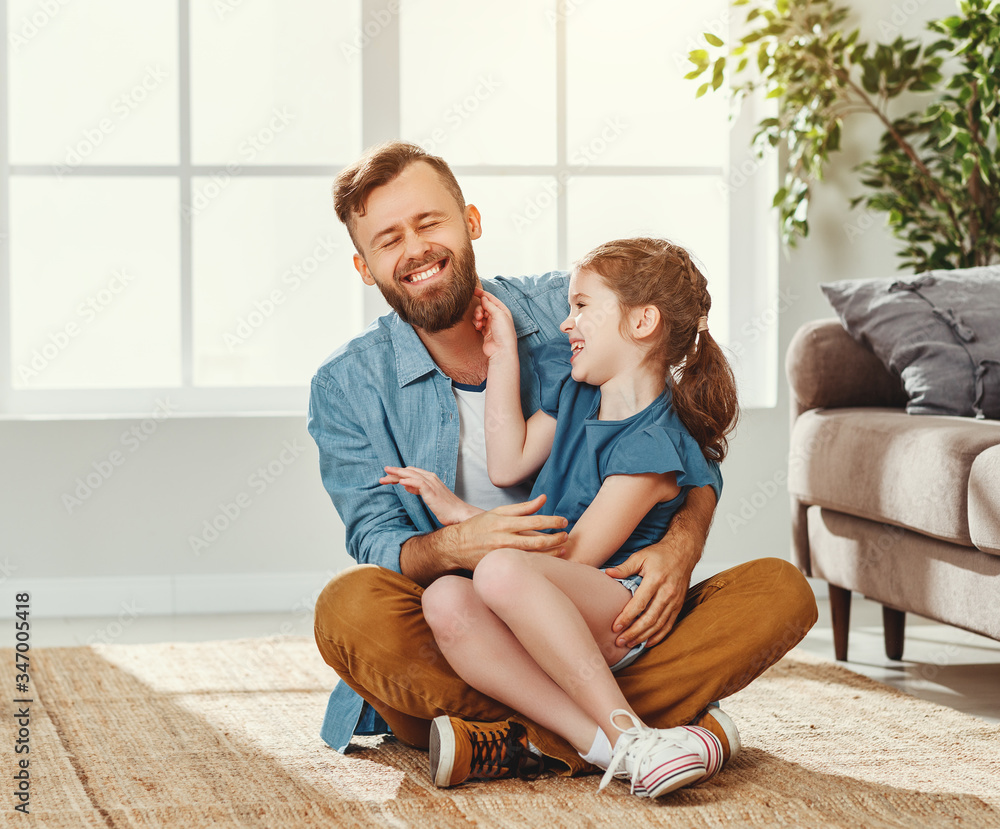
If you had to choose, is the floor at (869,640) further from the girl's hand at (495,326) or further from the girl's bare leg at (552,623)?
the girl's hand at (495,326)

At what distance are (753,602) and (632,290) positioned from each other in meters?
0.49

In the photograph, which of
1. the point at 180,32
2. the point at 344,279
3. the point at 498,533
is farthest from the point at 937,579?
the point at 180,32

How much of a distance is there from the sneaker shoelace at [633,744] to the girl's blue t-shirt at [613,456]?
27 centimetres

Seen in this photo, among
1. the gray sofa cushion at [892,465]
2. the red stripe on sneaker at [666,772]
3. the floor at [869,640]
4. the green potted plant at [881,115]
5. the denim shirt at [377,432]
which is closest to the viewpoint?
the red stripe on sneaker at [666,772]

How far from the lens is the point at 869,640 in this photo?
2734mm

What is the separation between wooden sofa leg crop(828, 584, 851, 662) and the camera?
2498 millimetres

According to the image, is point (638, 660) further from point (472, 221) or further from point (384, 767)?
point (472, 221)

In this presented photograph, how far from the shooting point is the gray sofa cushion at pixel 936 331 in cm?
229

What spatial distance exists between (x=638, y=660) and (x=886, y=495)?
31.9 inches

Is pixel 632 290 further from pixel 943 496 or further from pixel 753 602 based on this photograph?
pixel 943 496

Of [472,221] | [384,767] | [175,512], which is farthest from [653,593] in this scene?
[175,512]

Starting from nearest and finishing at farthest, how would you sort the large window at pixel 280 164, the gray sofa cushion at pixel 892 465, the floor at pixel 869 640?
the gray sofa cushion at pixel 892 465, the floor at pixel 869 640, the large window at pixel 280 164

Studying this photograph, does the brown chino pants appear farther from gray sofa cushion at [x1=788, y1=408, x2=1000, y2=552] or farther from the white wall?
the white wall

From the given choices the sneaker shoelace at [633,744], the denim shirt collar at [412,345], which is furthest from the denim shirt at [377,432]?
the sneaker shoelace at [633,744]
